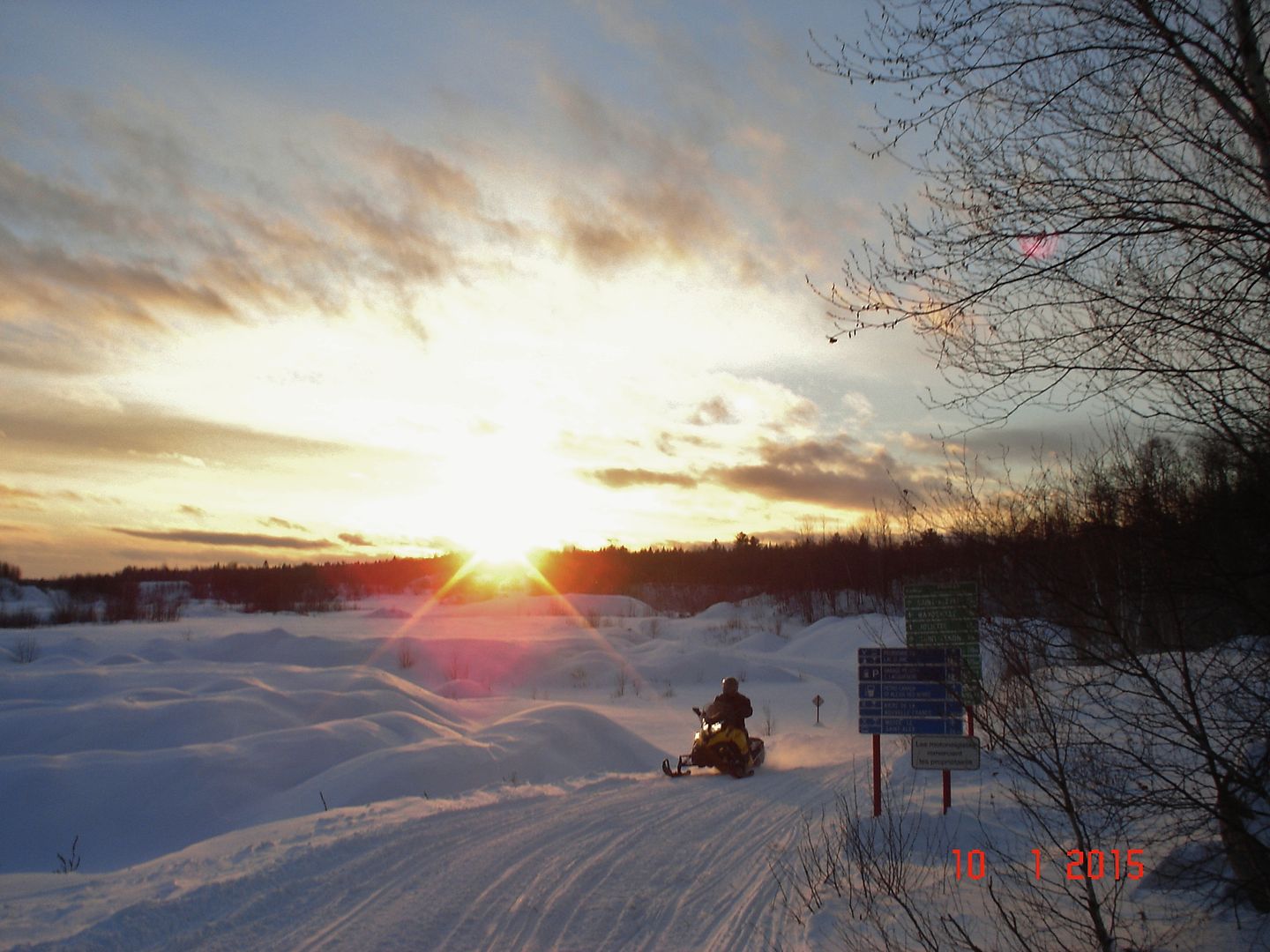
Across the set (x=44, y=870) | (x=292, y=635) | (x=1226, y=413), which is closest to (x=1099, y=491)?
(x=1226, y=413)

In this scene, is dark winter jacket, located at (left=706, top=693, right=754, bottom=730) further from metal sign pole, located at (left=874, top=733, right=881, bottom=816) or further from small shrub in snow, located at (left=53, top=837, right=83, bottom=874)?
small shrub in snow, located at (left=53, top=837, right=83, bottom=874)

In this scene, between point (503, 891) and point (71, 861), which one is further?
point (71, 861)

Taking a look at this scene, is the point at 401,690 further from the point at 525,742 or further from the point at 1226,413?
the point at 1226,413

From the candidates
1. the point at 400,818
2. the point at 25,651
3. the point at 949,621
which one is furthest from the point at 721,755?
the point at 25,651

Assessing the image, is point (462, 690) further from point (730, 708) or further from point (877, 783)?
point (877, 783)

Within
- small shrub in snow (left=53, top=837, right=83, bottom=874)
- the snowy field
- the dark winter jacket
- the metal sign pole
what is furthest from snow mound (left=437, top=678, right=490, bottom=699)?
the metal sign pole

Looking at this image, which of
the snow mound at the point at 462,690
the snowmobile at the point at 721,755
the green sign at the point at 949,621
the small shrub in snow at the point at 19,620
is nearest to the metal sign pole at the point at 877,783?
the green sign at the point at 949,621

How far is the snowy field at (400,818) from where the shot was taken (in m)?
6.23

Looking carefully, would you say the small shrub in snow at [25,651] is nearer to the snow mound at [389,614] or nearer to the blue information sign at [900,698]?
the blue information sign at [900,698]

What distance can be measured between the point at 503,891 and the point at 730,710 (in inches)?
309

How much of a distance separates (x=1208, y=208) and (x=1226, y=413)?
1051 millimetres

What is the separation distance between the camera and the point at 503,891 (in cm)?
700

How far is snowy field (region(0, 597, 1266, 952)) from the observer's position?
6.23 meters

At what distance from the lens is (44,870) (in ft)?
33.1
